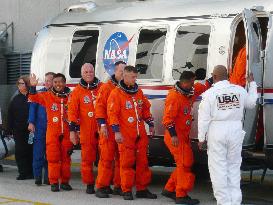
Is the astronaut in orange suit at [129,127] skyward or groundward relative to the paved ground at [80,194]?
skyward

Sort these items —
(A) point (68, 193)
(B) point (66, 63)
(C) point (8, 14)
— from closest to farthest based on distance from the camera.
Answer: (A) point (68, 193) < (B) point (66, 63) < (C) point (8, 14)

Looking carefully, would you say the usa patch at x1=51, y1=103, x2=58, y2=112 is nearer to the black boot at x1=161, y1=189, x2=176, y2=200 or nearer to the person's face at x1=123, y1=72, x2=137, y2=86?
A: the person's face at x1=123, y1=72, x2=137, y2=86

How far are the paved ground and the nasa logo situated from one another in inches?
76.9

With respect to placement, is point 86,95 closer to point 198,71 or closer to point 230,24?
point 198,71

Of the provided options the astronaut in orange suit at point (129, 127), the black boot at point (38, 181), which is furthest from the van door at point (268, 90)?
the black boot at point (38, 181)

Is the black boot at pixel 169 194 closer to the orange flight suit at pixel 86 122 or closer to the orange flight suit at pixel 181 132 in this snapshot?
the orange flight suit at pixel 181 132

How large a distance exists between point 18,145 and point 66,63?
65.6 inches

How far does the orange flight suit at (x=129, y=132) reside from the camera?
970cm

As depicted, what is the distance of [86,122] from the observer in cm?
1029

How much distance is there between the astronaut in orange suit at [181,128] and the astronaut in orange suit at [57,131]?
72.5 inches

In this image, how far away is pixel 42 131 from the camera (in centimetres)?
1113

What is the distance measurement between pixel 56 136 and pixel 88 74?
1.08 m

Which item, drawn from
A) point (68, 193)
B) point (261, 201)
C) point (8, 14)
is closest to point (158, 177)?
point (68, 193)

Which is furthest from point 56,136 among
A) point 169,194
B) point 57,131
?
point 169,194
